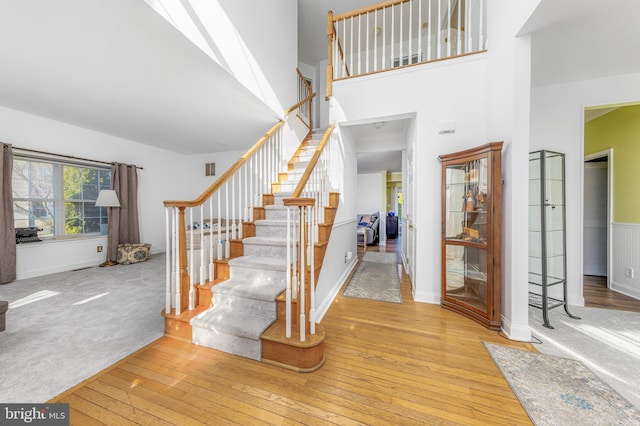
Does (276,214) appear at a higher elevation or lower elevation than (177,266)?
higher

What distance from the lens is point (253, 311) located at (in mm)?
1918

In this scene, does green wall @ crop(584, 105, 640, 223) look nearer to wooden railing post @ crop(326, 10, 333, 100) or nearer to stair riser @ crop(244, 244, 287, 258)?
wooden railing post @ crop(326, 10, 333, 100)

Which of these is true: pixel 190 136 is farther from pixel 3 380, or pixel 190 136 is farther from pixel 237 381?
pixel 237 381

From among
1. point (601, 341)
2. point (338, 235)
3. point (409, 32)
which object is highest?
point (409, 32)

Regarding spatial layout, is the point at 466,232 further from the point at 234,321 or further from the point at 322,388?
the point at 234,321

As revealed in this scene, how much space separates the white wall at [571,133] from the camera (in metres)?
2.52

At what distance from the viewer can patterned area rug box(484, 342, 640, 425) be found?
1.20 metres

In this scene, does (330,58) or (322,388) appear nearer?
(322,388)

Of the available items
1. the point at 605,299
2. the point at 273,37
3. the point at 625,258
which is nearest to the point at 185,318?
the point at 273,37

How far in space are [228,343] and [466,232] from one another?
2501mm

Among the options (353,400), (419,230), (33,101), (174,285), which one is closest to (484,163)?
(419,230)

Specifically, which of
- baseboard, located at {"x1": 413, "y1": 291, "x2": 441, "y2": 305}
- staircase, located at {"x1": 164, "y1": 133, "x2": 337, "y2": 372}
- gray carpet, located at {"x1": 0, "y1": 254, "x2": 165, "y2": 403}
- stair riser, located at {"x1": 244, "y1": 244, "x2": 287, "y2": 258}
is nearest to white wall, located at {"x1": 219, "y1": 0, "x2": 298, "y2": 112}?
staircase, located at {"x1": 164, "y1": 133, "x2": 337, "y2": 372}

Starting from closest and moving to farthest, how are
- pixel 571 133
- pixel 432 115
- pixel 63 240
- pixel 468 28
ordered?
pixel 571 133 < pixel 432 115 < pixel 468 28 < pixel 63 240

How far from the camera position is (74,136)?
4070 mm
